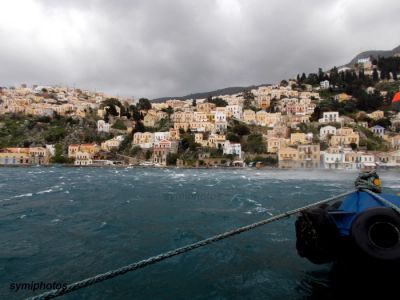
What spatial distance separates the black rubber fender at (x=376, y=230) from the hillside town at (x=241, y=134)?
70.7 meters

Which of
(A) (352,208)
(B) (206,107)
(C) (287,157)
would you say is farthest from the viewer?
(B) (206,107)

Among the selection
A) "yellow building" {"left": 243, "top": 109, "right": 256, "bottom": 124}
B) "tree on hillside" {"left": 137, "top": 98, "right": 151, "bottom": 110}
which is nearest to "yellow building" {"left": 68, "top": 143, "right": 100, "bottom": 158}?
"tree on hillside" {"left": 137, "top": 98, "right": 151, "bottom": 110}

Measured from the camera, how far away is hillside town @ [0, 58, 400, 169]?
259 feet

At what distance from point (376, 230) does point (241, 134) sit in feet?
294

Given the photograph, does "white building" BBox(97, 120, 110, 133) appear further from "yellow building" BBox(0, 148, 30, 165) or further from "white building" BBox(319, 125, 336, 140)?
"white building" BBox(319, 125, 336, 140)

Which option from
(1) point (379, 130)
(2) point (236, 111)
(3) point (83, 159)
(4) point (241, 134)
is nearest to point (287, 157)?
(4) point (241, 134)

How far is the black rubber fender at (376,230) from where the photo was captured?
5.84 metres

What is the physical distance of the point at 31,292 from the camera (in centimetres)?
721

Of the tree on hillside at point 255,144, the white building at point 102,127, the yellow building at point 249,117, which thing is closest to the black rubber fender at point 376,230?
the tree on hillside at point 255,144

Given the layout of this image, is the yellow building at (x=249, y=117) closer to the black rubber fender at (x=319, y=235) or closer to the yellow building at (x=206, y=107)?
the yellow building at (x=206, y=107)

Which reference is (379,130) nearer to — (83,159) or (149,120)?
(149,120)

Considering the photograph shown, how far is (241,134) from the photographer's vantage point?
94812 mm

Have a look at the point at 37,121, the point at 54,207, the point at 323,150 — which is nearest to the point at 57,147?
the point at 37,121

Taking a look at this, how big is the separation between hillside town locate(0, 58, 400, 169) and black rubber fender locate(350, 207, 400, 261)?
232 ft
